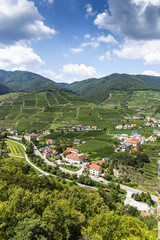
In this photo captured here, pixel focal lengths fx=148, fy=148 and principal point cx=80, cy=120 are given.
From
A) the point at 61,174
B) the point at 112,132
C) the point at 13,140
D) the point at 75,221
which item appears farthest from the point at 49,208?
the point at 112,132

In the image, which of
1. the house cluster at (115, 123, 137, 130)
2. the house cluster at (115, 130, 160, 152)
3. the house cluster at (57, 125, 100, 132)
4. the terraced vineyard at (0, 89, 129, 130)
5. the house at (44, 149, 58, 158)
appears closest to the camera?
the house at (44, 149, 58, 158)

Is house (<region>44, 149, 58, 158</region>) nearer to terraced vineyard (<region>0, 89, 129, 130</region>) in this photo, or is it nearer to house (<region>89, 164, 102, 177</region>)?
house (<region>89, 164, 102, 177</region>)

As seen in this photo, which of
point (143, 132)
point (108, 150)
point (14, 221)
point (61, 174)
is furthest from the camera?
point (143, 132)

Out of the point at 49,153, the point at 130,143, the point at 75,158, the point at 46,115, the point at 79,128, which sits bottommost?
the point at 49,153

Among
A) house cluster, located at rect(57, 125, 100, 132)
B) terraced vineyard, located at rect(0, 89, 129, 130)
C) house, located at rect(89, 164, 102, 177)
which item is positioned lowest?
house, located at rect(89, 164, 102, 177)

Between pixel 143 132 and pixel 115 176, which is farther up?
pixel 143 132

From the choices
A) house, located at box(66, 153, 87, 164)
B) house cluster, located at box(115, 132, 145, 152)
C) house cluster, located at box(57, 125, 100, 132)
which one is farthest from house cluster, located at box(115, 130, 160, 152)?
house cluster, located at box(57, 125, 100, 132)

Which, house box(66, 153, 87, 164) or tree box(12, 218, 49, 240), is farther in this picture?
house box(66, 153, 87, 164)

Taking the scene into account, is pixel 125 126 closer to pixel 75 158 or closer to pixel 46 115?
pixel 75 158

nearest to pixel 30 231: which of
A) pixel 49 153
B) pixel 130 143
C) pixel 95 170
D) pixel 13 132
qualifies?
Result: pixel 95 170

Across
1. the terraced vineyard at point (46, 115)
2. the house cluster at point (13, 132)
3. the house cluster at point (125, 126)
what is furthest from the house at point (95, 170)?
the house cluster at point (13, 132)

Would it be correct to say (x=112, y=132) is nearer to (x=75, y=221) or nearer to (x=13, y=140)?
(x=13, y=140)
